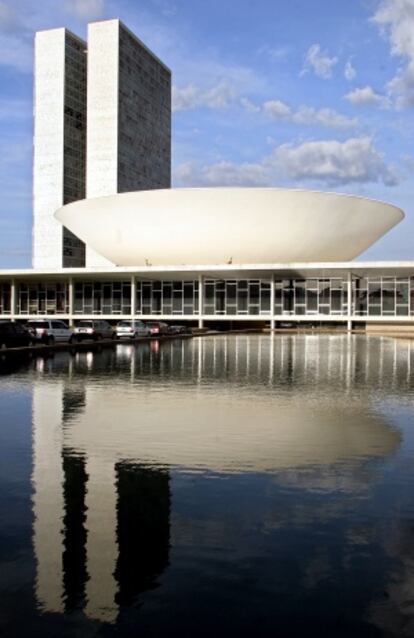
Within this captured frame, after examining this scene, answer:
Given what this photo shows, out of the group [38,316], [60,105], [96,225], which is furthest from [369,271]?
[60,105]

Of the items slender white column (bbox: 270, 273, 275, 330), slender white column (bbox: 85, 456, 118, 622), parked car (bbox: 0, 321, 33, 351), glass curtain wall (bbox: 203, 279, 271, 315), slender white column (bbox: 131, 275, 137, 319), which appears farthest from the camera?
slender white column (bbox: 131, 275, 137, 319)

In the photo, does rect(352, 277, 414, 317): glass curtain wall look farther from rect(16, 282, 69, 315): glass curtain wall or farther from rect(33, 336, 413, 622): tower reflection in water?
rect(33, 336, 413, 622): tower reflection in water

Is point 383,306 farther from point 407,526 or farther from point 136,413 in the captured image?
point 407,526

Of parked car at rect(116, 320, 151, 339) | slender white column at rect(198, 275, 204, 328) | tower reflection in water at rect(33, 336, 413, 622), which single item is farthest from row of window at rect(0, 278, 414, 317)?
tower reflection in water at rect(33, 336, 413, 622)

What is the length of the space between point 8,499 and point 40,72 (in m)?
130

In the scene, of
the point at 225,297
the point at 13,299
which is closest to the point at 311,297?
the point at 225,297

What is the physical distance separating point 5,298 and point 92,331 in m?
41.8

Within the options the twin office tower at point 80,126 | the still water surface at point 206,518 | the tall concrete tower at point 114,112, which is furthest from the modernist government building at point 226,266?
the still water surface at point 206,518

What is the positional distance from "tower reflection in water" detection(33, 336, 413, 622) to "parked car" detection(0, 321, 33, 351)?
41.2 ft

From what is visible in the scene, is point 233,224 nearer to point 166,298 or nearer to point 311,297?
point 311,297

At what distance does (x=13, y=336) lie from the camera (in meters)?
33.3

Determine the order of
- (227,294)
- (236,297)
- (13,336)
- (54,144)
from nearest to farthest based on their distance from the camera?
(13,336), (236,297), (227,294), (54,144)

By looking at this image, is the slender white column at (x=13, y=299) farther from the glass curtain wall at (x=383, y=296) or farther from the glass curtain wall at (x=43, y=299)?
the glass curtain wall at (x=383, y=296)

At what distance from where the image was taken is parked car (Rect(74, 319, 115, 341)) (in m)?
40.2
